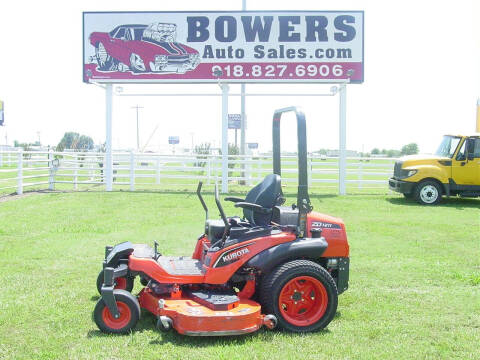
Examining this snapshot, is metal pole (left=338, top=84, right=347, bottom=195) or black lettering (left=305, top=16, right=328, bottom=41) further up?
black lettering (left=305, top=16, right=328, bottom=41)

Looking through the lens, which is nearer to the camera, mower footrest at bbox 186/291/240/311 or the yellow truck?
mower footrest at bbox 186/291/240/311

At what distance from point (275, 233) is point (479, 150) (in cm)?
1291

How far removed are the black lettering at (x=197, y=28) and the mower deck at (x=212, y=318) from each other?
572 inches

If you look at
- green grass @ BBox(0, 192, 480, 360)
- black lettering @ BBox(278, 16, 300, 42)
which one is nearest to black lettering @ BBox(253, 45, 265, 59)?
black lettering @ BBox(278, 16, 300, 42)

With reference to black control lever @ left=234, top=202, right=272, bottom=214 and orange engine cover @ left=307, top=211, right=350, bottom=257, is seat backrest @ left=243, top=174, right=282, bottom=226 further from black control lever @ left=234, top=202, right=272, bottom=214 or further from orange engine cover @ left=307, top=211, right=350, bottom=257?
orange engine cover @ left=307, top=211, right=350, bottom=257

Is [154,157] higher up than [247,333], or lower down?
higher up

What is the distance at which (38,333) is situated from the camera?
525 cm

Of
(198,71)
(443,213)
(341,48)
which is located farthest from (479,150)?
(198,71)

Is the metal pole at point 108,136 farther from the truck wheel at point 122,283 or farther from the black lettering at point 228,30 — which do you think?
the truck wheel at point 122,283

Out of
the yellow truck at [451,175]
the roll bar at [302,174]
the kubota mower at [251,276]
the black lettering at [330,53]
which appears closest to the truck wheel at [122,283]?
the kubota mower at [251,276]

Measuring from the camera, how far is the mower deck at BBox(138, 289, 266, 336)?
16.1 ft

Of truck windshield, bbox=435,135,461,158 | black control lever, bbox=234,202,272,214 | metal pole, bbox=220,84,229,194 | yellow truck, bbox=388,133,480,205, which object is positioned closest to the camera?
black control lever, bbox=234,202,272,214

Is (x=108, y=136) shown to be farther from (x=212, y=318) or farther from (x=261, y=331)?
(x=212, y=318)

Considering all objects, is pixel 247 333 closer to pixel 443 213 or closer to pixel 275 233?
pixel 275 233
